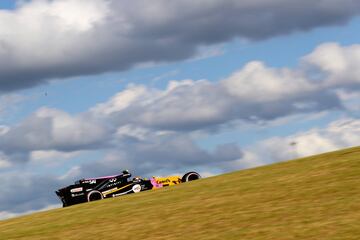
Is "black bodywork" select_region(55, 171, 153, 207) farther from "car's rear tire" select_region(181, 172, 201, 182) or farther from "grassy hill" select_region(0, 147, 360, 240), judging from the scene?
"grassy hill" select_region(0, 147, 360, 240)

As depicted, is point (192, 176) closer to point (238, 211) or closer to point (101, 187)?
point (101, 187)

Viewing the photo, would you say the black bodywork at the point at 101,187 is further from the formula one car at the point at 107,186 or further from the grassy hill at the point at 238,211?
the grassy hill at the point at 238,211

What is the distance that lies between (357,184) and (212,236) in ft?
16.9

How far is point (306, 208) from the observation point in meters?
15.3

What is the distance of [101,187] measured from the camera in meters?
33.3

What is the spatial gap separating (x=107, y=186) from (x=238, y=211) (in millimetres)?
17552

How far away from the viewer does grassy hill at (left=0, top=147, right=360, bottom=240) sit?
13867 millimetres

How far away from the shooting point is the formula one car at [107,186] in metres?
33.0

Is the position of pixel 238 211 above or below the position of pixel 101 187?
below

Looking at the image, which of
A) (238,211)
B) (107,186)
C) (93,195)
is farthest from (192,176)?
(238,211)

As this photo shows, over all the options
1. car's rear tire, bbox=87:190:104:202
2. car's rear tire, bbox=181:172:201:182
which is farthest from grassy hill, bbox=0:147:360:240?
car's rear tire, bbox=87:190:104:202

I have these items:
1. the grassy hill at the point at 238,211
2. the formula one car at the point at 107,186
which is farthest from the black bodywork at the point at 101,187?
the grassy hill at the point at 238,211

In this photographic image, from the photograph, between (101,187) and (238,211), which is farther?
(101,187)

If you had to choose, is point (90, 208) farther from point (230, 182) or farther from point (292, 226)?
point (292, 226)
